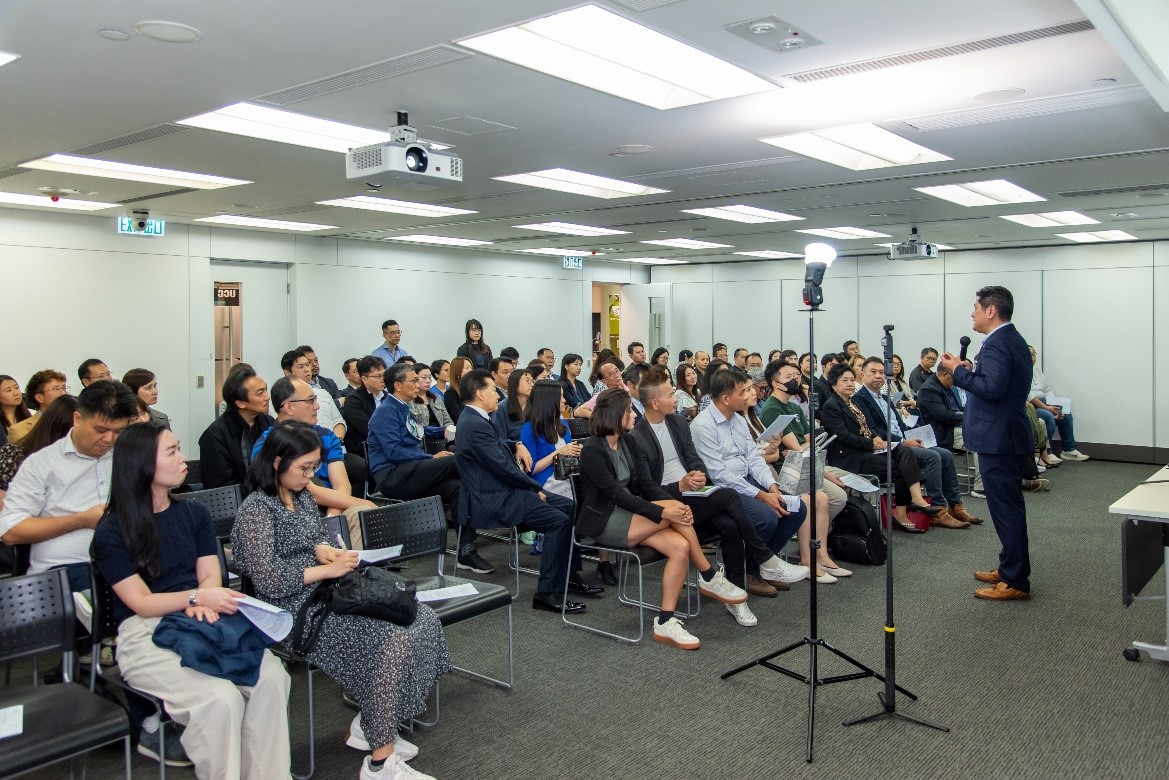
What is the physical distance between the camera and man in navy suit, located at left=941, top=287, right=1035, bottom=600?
5.27m

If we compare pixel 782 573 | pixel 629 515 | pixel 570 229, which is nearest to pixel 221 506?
pixel 629 515

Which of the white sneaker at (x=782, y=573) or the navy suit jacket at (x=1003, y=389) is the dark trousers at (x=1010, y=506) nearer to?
the navy suit jacket at (x=1003, y=389)

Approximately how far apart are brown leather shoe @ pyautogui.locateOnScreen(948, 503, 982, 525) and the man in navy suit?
231cm

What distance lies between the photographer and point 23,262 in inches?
358

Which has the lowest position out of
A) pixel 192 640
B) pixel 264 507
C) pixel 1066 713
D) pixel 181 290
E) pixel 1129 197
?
pixel 1066 713

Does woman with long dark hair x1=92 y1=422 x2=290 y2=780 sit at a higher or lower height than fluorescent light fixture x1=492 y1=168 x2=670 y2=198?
lower

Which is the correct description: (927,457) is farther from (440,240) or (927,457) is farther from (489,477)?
(440,240)

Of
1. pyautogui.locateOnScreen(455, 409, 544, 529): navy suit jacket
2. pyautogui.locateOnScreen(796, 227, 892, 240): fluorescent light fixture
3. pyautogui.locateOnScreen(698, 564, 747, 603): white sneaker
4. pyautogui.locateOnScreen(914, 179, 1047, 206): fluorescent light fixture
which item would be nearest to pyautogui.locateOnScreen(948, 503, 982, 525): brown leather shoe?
pyautogui.locateOnScreen(914, 179, 1047, 206): fluorescent light fixture

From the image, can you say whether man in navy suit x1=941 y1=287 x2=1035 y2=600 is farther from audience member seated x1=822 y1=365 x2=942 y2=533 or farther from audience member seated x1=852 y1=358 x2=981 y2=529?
audience member seated x1=852 y1=358 x2=981 y2=529

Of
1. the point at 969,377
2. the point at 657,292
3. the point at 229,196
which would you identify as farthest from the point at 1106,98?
the point at 657,292

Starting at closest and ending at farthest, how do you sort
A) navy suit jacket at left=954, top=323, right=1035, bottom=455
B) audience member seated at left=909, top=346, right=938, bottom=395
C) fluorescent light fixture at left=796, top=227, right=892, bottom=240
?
navy suit jacket at left=954, top=323, right=1035, bottom=455
audience member seated at left=909, top=346, right=938, bottom=395
fluorescent light fixture at left=796, top=227, right=892, bottom=240

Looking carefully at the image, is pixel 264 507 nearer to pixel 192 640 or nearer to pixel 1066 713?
pixel 192 640

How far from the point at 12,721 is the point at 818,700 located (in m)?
3.10

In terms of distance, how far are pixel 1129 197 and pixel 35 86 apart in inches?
343
